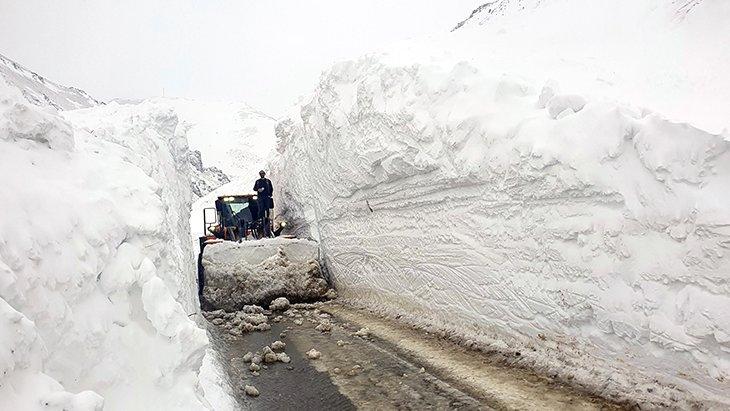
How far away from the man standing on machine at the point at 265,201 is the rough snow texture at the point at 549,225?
3.18 m

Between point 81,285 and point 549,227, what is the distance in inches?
168

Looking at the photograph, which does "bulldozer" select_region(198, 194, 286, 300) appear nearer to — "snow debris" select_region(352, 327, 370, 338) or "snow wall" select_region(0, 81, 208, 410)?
"snow debris" select_region(352, 327, 370, 338)

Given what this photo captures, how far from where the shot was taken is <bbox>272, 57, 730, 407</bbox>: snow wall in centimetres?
396

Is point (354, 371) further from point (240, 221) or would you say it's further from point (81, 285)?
point (240, 221)

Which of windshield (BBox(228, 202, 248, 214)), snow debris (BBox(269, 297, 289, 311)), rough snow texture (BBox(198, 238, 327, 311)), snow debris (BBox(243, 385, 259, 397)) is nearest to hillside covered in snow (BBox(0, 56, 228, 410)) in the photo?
snow debris (BBox(243, 385, 259, 397))

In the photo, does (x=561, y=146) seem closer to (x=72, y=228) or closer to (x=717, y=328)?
(x=717, y=328)

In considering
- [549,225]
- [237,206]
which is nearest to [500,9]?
[237,206]

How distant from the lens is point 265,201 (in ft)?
38.5

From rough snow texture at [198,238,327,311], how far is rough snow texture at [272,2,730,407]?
1.03 metres

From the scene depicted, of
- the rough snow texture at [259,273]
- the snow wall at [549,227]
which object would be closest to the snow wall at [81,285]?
the snow wall at [549,227]

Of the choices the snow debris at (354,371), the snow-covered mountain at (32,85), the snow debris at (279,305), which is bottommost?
the snow debris at (279,305)

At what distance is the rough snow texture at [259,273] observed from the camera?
8.86m

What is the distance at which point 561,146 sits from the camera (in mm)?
5133

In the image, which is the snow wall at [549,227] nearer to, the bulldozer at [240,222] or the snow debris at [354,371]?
the snow debris at [354,371]
